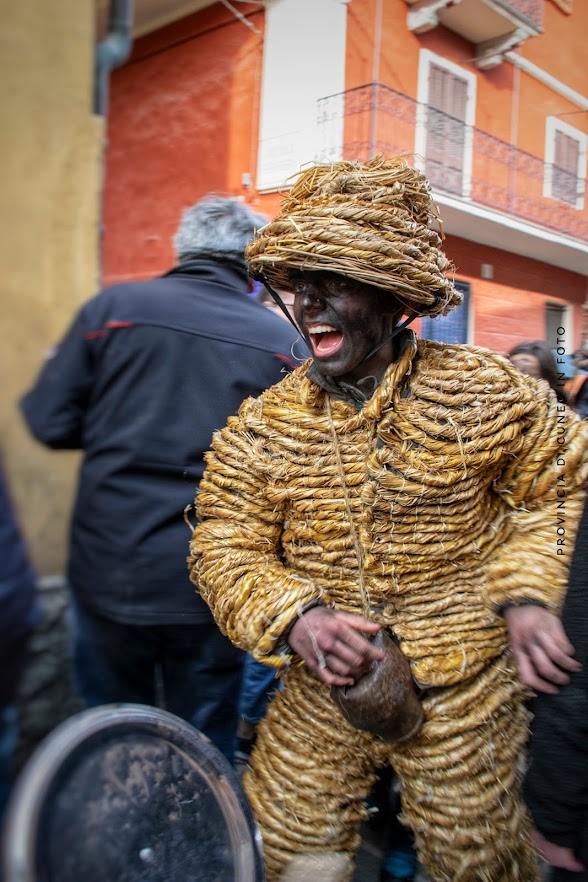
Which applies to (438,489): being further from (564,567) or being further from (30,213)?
(30,213)

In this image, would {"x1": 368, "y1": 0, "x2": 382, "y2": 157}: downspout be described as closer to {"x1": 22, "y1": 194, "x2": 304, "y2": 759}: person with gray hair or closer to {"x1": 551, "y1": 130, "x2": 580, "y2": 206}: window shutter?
{"x1": 551, "y1": 130, "x2": 580, "y2": 206}: window shutter

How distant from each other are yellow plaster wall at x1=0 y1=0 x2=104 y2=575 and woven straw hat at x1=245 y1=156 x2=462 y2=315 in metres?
0.79

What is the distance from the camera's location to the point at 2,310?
1.99 m

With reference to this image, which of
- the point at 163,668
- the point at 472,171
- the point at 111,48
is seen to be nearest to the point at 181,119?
the point at 472,171

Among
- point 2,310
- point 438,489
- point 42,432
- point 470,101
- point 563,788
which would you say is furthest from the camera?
point 470,101

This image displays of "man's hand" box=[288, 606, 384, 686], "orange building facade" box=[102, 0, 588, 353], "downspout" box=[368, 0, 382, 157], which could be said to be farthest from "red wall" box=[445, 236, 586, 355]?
"man's hand" box=[288, 606, 384, 686]

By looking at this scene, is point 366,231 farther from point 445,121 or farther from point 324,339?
point 445,121

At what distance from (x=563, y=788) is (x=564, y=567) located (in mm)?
492

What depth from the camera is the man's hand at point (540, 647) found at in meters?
1.38

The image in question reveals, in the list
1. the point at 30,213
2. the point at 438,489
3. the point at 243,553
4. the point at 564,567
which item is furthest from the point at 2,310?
the point at 564,567

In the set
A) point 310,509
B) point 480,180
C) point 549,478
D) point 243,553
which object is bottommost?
point 243,553

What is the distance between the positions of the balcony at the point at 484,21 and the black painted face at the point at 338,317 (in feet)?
12.1

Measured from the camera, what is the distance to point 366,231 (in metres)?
1.53

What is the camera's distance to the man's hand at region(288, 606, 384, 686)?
1.45 metres
